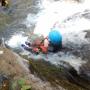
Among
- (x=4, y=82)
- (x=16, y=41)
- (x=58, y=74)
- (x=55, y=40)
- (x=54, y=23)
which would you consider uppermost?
(x=54, y=23)

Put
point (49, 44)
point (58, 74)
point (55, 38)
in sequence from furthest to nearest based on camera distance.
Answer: point (49, 44)
point (55, 38)
point (58, 74)

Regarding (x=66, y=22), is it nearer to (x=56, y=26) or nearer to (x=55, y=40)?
(x=56, y=26)

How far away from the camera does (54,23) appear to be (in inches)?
428

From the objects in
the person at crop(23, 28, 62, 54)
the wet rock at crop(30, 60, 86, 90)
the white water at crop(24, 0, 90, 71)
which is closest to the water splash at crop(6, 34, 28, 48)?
the white water at crop(24, 0, 90, 71)

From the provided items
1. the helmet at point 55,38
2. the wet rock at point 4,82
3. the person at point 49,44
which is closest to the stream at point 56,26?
the person at point 49,44

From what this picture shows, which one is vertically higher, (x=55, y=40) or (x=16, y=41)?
(x=55, y=40)

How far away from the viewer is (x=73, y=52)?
8.55 m

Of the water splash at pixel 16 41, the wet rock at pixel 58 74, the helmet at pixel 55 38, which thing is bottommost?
the wet rock at pixel 58 74

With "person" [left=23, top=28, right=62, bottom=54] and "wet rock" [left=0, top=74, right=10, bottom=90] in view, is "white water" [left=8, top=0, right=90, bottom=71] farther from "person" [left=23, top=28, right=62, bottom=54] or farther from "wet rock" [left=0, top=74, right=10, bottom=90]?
"wet rock" [left=0, top=74, right=10, bottom=90]

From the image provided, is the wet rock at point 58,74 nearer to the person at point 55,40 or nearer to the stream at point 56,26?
the stream at point 56,26

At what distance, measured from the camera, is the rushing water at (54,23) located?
28.5 feet

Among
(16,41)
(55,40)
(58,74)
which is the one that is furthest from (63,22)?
(58,74)

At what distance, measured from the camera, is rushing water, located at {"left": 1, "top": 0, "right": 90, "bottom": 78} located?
28.5 feet

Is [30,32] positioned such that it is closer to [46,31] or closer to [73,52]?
[46,31]
